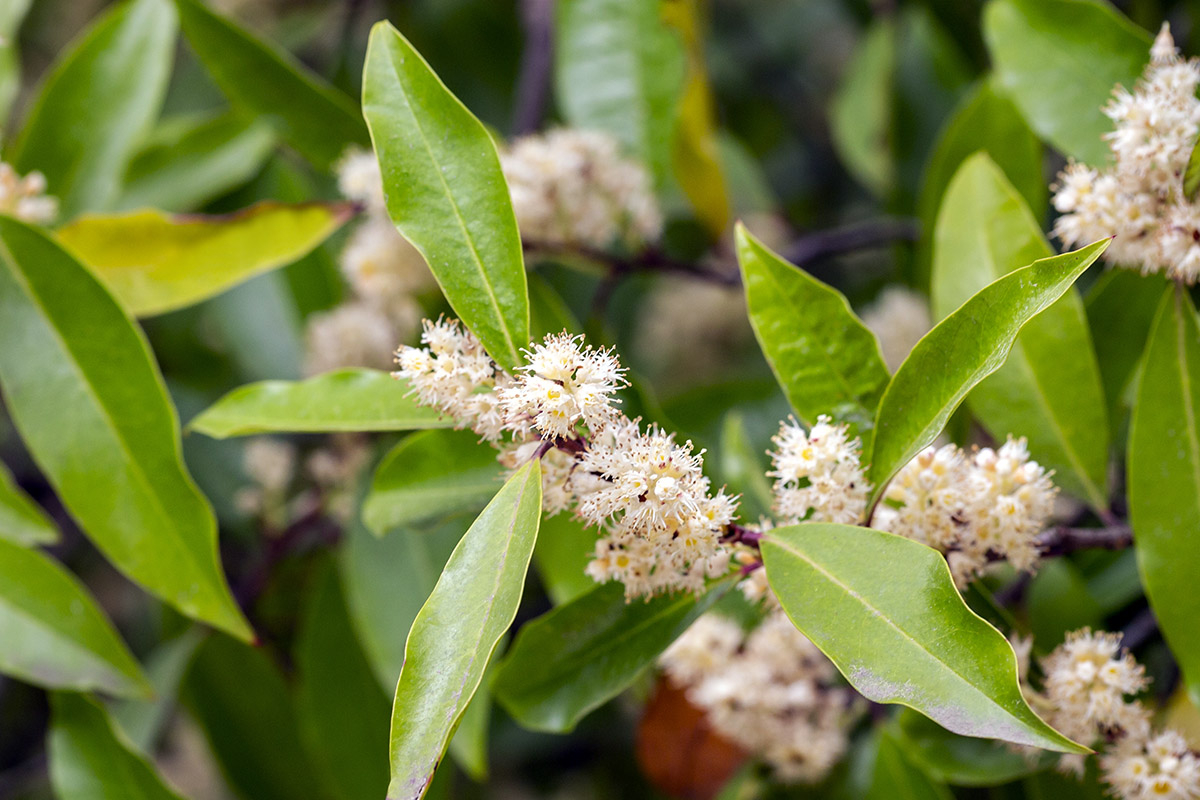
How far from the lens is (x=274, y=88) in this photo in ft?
4.11

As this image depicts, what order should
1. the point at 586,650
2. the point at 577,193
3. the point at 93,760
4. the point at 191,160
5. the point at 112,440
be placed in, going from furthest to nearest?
the point at 191,160, the point at 577,193, the point at 93,760, the point at 112,440, the point at 586,650

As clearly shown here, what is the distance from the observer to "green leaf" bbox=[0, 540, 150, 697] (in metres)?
1.01

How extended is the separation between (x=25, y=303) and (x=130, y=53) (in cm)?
51

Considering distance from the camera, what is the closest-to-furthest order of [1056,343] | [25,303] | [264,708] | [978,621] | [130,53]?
[978,621] < [1056,343] < [25,303] < [130,53] < [264,708]

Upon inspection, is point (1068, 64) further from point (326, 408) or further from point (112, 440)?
point (112, 440)

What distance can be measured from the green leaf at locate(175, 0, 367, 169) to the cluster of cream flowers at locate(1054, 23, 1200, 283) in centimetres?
94

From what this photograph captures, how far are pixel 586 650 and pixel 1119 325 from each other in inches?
26.8

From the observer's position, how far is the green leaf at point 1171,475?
0.78 meters

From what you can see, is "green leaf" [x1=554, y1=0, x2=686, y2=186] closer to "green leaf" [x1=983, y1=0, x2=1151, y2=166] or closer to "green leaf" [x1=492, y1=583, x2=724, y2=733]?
"green leaf" [x1=983, y1=0, x2=1151, y2=166]

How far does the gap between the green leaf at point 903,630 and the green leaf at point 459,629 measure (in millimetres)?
194

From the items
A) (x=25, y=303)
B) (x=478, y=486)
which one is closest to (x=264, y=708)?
(x=25, y=303)

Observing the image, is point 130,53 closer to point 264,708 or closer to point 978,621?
point 264,708

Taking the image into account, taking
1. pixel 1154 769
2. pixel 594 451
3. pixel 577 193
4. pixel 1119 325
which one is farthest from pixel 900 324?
pixel 594 451

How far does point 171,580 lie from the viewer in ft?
3.09
